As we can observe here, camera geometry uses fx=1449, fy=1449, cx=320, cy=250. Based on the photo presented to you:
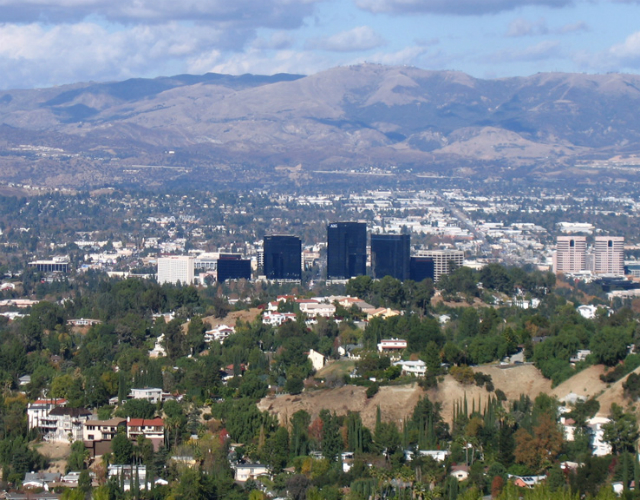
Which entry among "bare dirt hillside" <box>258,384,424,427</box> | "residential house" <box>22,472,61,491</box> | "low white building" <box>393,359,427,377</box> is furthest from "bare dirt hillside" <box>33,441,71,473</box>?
"low white building" <box>393,359,427,377</box>

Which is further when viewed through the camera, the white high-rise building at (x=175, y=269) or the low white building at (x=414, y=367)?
the white high-rise building at (x=175, y=269)

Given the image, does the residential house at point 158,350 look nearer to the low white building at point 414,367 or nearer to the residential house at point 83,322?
the residential house at point 83,322

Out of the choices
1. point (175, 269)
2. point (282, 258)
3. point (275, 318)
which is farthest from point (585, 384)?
point (175, 269)

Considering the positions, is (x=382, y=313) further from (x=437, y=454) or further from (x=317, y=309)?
(x=437, y=454)

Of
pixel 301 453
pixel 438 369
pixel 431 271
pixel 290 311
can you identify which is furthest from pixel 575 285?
pixel 301 453

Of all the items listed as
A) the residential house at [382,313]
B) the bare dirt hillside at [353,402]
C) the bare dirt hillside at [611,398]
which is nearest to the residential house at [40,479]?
the bare dirt hillside at [353,402]

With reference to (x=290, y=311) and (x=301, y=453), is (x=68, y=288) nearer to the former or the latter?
(x=290, y=311)

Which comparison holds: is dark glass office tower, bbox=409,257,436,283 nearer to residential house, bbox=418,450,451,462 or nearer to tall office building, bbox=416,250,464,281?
tall office building, bbox=416,250,464,281

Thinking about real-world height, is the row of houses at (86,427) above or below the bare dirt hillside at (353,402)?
below
